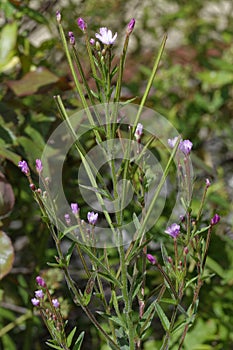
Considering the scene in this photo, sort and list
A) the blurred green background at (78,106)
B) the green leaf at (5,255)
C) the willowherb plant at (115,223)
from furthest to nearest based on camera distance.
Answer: the blurred green background at (78,106) < the green leaf at (5,255) < the willowherb plant at (115,223)

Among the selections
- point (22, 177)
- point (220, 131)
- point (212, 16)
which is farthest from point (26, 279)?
point (212, 16)

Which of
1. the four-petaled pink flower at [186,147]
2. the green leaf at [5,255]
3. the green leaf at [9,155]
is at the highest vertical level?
the four-petaled pink flower at [186,147]

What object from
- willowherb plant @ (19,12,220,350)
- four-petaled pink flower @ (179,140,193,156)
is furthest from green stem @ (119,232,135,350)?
four-petaled pink flower @ (179,140,193,156)

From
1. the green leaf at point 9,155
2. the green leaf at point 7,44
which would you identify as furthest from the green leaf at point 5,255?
the green leaf at point 7,44

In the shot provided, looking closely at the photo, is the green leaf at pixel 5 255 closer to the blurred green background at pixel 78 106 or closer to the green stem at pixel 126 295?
the blurred green background at pixel 78 106

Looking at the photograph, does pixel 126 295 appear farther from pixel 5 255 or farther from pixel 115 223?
pixel 5 255

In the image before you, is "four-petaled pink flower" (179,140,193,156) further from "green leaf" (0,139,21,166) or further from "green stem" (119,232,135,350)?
"green leaf" (0,139,21,166)

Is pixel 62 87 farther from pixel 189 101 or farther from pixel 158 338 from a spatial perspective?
pixel 189 101

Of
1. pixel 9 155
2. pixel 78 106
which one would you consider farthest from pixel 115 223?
pixel 78 106
